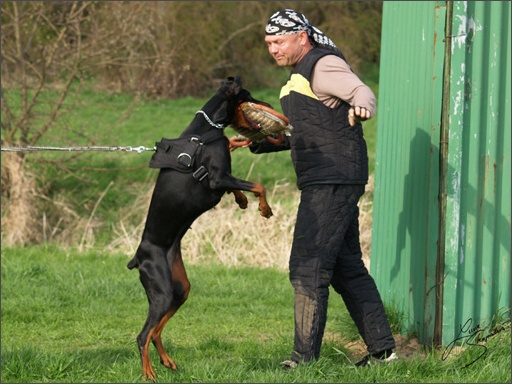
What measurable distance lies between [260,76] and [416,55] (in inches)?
543

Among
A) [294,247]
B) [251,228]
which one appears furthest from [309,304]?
[251,228]

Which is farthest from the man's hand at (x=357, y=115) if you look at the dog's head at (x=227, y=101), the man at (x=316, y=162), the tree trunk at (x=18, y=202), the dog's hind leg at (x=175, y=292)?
the tree trunk at (x=18, y=202)

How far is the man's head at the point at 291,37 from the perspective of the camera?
16.7 ft

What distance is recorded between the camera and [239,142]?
5.16m

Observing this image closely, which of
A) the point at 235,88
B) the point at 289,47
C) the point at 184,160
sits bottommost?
the point at 184,160

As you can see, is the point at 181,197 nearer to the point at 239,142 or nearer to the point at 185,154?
the point at 185,154

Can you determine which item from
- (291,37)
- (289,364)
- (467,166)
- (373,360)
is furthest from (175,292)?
(467,166)

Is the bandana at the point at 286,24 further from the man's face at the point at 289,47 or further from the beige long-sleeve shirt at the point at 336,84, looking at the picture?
the beige long-sleeve shirt at the point at 336,84

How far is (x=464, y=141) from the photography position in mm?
5566

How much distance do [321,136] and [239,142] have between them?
1.56ft

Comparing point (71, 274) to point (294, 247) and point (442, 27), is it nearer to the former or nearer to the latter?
point (294, 247)

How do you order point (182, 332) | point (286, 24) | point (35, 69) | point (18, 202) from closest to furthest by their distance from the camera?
point (286, 24)
point (182, 332)
point (18, 202)
point (35, 69)

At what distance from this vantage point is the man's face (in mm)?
5121

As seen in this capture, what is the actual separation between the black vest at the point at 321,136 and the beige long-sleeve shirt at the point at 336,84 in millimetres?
33
